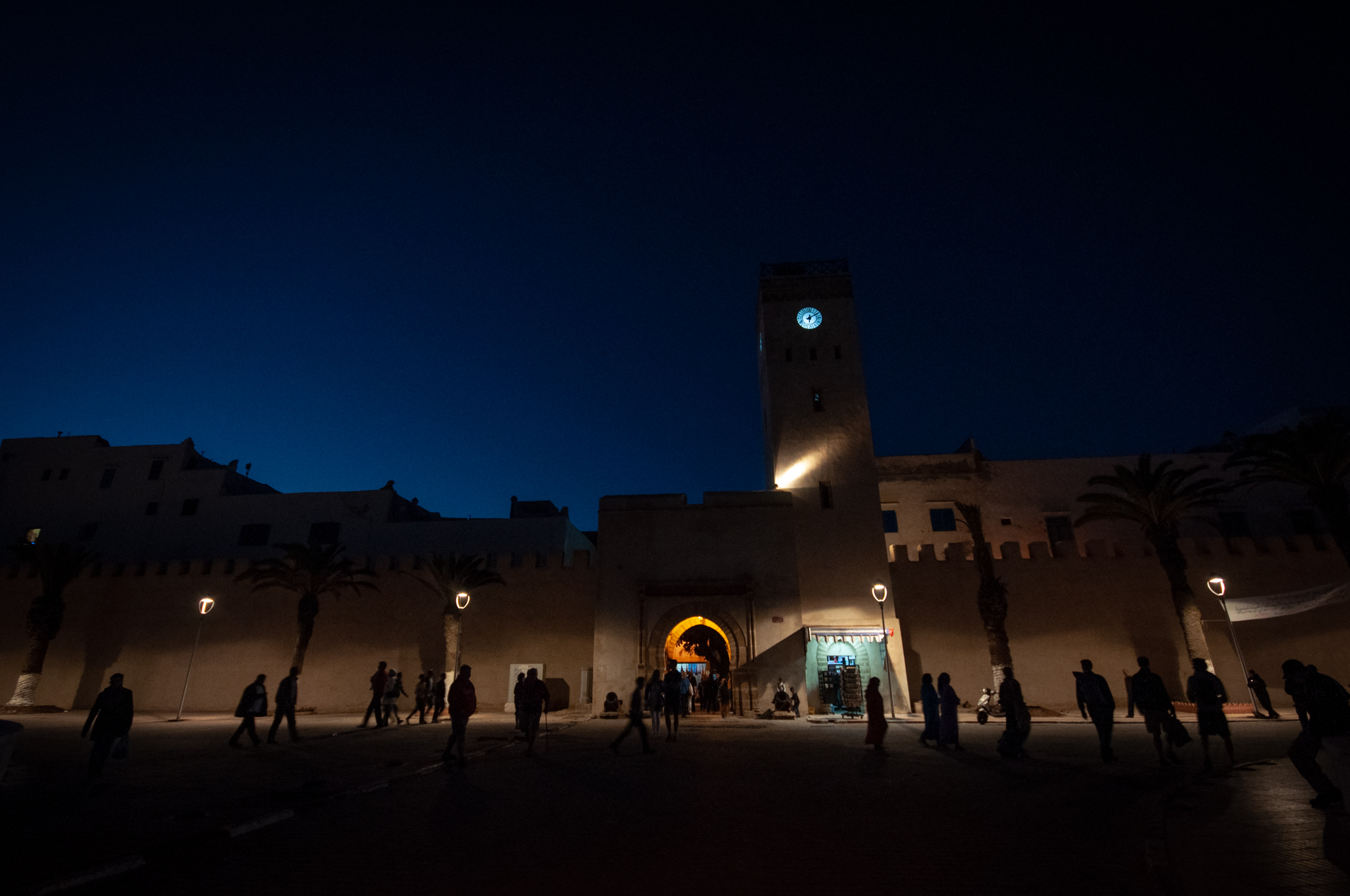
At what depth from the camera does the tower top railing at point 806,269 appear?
27891mm

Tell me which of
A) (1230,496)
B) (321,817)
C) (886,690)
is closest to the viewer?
(321,817)

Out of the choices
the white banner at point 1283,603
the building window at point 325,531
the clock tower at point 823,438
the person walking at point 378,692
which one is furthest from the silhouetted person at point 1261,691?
the building window at point 325,531

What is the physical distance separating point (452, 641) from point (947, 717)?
1755cm

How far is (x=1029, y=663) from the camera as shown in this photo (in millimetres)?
22656

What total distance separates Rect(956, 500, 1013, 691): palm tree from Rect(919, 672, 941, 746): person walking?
923cm

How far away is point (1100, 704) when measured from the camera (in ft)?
34.0

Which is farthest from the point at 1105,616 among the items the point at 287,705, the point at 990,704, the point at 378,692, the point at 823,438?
the point at 287,705

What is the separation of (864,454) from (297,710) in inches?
902

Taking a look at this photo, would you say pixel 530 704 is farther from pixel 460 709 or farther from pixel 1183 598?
pixel 1183 598

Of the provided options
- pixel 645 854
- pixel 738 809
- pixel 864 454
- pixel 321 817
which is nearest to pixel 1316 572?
pixel 864 454

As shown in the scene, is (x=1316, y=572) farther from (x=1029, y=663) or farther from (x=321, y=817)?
(x=321, y=817)

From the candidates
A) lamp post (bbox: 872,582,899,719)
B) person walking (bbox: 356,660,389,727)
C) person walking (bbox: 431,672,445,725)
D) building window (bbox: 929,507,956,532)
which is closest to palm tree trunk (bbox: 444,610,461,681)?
person walking (bbox: 431,672,445,725)

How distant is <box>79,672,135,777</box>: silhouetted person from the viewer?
29.2 ft

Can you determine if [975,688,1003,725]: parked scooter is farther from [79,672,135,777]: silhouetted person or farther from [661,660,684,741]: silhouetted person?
[79,672,135,777]: silhouetted person
